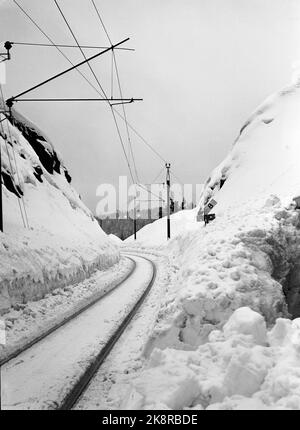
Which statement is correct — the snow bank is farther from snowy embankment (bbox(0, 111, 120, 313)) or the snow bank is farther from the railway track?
snowy embankment (bbox(0, 111, 120, 313))

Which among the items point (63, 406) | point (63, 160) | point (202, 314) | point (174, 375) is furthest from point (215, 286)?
point (63, 160)

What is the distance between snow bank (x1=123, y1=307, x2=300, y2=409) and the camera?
15.4 feet

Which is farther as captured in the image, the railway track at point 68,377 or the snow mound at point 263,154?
the snow mound at point 263,154

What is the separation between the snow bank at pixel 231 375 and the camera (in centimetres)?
469

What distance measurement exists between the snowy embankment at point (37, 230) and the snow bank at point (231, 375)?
6609 mm

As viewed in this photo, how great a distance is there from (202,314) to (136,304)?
527 centimetres

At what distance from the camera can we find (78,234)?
78.8 ft

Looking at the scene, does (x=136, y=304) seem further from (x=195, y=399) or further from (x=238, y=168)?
(x=238, y=168)

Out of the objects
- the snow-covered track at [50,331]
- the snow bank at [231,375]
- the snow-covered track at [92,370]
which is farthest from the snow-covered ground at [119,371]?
the snow-covered track at [50,331]

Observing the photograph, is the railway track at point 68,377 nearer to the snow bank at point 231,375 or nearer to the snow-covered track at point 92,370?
the snow-covered track at point 92,370

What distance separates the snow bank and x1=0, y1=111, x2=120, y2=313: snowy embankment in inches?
260

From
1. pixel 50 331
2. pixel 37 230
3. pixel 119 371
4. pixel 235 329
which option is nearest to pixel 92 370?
pixel 119 371

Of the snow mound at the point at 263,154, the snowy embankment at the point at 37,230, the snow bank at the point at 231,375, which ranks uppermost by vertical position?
the snow mound at the point at 263,154

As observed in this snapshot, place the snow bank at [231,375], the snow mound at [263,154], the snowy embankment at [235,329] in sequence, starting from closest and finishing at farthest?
the snow bank at [231,375] < the snowy embankment at [235,329] < the snow mound at [263,154]
